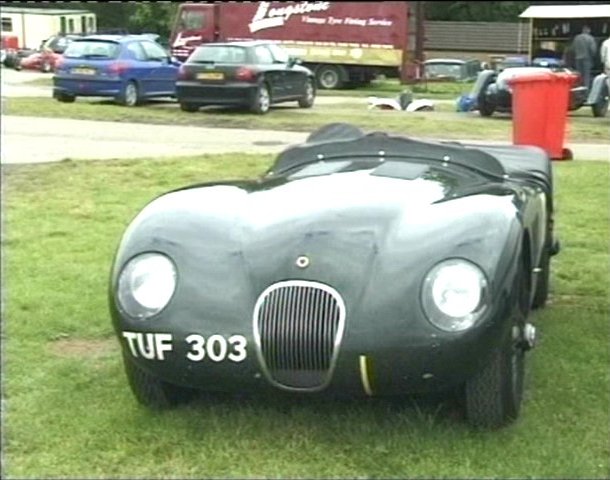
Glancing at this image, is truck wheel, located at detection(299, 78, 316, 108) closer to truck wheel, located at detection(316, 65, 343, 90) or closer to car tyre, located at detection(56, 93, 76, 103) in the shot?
car tyre, located at detection(56, 93, 76, 103)

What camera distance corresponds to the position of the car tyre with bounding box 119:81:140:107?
2145 centimetres

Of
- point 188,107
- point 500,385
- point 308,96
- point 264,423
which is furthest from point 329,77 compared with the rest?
point 500,385

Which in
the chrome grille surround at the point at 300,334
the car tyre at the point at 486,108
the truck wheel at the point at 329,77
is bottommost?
the truck wheel at the point at 329,77

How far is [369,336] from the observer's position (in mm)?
3562

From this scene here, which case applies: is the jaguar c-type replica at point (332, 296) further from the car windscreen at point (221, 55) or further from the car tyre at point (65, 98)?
the car tyre at point (65, 98)

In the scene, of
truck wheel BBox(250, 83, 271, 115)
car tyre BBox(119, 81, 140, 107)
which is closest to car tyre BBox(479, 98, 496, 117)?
truck wheel BBox(250, 83, 271, 115)

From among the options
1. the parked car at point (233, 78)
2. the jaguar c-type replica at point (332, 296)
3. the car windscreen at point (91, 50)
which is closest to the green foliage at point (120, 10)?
the jaguar c-type replica at point (332, 296)

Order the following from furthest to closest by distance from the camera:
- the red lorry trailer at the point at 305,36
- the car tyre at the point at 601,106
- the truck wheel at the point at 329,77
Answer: the truck wheel at the point at 329,77
the red lorry trailer at the point at 305,36
the car tyre at the point at 601,106

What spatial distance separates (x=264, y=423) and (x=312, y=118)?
16.4 m

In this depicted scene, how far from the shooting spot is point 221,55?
68.8ft

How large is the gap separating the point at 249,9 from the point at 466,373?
29.4 metres

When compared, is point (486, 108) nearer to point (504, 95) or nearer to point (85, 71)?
point (504, 95)

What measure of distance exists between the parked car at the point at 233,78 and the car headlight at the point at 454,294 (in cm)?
1687

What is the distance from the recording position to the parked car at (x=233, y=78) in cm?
2033
